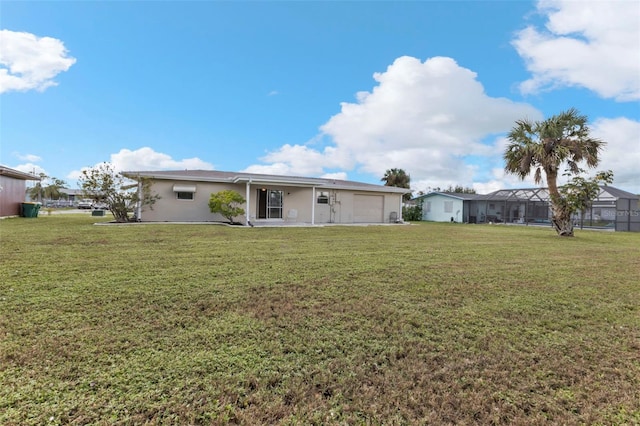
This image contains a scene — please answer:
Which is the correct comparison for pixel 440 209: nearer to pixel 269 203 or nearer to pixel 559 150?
pixel 559 150

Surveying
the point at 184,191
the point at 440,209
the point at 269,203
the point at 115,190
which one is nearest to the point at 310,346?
the point at 115,190

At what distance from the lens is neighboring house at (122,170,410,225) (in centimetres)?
1741

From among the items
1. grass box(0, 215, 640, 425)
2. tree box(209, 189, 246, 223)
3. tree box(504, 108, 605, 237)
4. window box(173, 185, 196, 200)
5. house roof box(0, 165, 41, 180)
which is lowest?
grass box(0, 215, 640, 425)

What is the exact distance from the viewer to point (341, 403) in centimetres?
227

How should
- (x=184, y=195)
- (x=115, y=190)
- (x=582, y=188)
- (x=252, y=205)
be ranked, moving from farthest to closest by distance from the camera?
(x=252, y=205), (x=184, y=195), (x=115, y=190), (x=582, y=188)

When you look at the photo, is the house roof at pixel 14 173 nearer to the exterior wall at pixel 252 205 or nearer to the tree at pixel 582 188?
the exterior wall at pixel 252 205

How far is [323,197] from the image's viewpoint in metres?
21.8

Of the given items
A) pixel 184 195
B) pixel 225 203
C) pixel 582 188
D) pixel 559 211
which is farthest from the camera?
pixel 184 195

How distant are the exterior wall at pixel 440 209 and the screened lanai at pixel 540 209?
741 mm

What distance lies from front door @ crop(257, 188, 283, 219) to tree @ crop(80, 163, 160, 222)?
566cm

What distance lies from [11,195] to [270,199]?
16231mm

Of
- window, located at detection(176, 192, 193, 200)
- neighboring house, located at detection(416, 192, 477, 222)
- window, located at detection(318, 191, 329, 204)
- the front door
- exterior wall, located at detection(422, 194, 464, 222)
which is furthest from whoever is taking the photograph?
exterior wall, located at detection(422, 194, 464, 222)

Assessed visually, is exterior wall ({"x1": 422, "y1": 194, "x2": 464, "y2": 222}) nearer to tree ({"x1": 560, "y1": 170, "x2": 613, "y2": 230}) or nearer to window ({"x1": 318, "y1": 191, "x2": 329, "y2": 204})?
window ({"x1": 318, "y1": 191, "x2": 329, "y2": 204})

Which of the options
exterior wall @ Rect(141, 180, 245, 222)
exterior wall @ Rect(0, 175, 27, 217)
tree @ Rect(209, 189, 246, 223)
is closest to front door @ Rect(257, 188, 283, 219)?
exterior wall @ Rect(141, 180, 245, 222)
